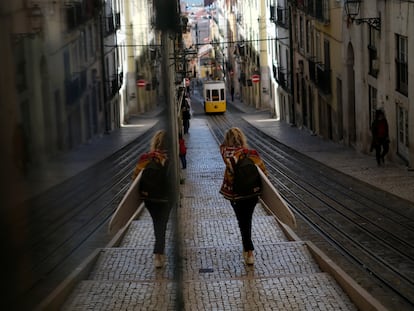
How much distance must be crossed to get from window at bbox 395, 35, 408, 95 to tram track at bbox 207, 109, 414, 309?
7.05 feet

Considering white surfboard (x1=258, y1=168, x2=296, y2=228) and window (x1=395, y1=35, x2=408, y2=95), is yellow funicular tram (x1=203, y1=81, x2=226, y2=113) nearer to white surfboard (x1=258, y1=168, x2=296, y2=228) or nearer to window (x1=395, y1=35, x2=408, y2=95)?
window (x1=395, y1=35, x2=408, y2=95)

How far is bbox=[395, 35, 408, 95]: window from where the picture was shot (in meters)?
17.5

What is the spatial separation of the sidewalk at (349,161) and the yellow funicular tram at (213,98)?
10236mm

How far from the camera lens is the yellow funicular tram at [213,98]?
45625 millimetres

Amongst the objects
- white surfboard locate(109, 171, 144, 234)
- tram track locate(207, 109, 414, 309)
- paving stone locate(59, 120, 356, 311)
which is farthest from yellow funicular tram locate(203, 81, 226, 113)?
white surfboard locate(109, 171, 144, 234)

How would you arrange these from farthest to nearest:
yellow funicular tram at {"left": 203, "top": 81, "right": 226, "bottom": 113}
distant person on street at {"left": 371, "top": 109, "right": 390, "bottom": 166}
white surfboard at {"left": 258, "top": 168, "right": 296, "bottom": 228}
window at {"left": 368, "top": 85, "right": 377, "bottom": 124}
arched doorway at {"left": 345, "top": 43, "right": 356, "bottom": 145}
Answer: yellow funicular tram at {"left": 203, "top": 81, "right": 226, "bottom": 113}
arched doorway at {"left": 345, "top": 43, "right": 356, "bottom": 145}
window at {"left": 368, "top": 85, "right": 377, "bottom": 124}
distant person on street at {"left": 371, "top": 109, "right": 390, "bottom": 166}
white surfboard at {"left": 258, "top": 168, "right": 296, "bottom": 228}

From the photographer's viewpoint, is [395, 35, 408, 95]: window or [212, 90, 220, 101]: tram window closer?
[395, 35, 408, 95]: window

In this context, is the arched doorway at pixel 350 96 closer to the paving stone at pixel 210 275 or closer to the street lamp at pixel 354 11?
the street lamp at pixel 354 11

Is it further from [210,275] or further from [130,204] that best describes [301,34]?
[130,204]

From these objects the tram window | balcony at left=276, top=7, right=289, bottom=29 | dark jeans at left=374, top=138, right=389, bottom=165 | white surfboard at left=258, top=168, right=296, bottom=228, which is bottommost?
dark jeans at left=374, top=138, right=389, bottom=165

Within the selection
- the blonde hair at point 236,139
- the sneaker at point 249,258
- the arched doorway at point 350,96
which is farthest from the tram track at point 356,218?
the arched doorway at point 350,96

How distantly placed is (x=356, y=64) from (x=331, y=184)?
Answer: 7672mm

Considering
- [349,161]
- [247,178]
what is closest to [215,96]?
[349,161]

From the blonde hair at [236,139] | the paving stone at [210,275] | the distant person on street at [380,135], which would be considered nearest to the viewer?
the paving stone at [210,275]
